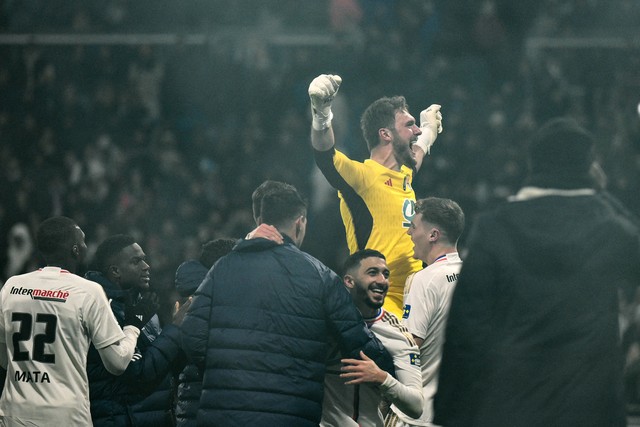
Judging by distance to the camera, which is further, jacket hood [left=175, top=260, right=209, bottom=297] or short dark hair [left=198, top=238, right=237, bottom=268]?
short dark hair [left=198, top=238, right=237, bottom=268]

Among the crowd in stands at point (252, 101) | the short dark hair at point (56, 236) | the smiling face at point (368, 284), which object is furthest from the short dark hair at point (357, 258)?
the crowd in stands at point (252, 101)

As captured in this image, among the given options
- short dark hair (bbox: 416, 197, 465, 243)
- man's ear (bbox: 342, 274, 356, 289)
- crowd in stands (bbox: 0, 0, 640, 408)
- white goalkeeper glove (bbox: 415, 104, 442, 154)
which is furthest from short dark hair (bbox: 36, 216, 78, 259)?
crowd in stands (bbox: 0, 0, 640, 408)

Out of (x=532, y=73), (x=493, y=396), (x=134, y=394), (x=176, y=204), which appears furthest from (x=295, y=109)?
(x=493, y=396)

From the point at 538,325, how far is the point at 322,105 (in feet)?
8.14

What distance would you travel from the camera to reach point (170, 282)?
43.7 ft

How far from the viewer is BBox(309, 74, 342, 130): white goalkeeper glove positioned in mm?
5848

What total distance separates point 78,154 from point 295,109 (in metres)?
A: 3.17

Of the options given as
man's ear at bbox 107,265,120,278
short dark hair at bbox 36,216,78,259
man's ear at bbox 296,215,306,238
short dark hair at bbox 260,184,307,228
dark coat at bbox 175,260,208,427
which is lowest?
dark coat at bbox 175,260,208,427

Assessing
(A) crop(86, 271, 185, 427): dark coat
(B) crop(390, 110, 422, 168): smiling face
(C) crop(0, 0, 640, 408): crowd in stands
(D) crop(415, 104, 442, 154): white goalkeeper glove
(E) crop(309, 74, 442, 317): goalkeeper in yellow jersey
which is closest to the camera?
(A) crop(86, 271, 185, 427): dark coat

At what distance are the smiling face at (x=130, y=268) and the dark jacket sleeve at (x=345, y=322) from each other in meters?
1.41

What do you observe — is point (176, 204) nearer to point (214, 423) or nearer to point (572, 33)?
point (572, 33)

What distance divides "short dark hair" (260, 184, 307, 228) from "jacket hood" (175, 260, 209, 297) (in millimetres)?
900

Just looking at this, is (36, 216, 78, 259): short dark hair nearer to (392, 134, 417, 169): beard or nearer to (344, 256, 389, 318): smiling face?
(344, 256, 389, 318): smiling face

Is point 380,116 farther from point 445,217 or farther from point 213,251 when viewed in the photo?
point 213,251
